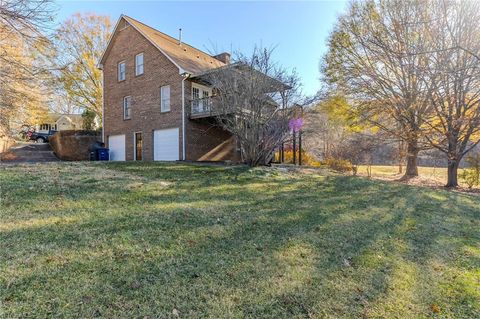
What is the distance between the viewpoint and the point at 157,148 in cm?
1636

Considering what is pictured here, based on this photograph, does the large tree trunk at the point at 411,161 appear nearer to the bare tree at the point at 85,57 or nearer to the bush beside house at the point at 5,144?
the bush beside house at the point at 5,144

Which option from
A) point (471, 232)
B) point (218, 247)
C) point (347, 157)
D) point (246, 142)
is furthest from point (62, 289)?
point (347, 157)

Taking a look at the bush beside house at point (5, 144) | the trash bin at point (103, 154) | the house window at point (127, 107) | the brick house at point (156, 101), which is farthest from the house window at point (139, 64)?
the bush beside house at point (5, 144)

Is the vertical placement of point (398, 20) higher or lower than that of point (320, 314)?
higher

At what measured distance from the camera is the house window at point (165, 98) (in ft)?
52.4

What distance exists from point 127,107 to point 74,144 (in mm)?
4852

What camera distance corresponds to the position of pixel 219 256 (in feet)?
12.0

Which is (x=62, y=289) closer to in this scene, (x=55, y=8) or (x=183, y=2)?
(x=55, y=8)

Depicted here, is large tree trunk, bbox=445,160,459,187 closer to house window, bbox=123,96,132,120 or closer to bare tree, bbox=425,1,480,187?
bare tree, bbox=425,1,480,187

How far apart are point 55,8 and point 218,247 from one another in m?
7.66

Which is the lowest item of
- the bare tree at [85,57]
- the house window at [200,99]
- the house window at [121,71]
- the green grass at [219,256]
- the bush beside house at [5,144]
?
the green grass at [219,256]

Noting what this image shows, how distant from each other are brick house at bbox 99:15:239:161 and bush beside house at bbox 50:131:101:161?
1483 mm

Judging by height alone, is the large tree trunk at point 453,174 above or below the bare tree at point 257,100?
below

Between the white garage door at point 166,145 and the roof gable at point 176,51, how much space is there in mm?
3548
